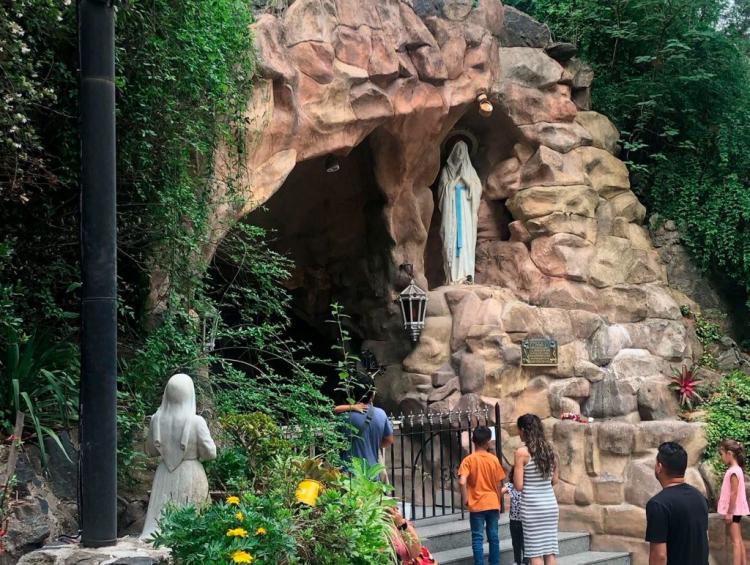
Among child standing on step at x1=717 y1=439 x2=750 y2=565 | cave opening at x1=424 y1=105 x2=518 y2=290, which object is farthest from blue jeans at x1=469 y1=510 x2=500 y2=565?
cave opening at x1=424 y1=105 x2=518 y2=290

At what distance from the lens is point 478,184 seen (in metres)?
12.6

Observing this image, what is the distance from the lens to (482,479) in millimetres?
7340

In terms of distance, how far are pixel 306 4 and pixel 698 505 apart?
6806mm

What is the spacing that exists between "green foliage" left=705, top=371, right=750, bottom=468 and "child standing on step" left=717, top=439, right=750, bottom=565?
958 millimetres

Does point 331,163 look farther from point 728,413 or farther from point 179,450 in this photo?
point 179,450

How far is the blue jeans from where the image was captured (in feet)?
24.2

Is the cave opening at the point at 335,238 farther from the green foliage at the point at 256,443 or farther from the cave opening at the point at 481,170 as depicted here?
the green foliage at the point at 256,443

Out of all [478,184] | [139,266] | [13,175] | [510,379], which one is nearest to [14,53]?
[13,175]

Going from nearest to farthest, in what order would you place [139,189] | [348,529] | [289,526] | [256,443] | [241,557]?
[241,557]
[289,526]
[348,529]
[256,443]
[139,189]

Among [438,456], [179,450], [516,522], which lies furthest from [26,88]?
[438,456]

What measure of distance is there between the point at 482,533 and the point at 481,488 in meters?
0.38

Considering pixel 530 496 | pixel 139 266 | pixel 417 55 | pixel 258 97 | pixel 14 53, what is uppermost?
pixel 417 55

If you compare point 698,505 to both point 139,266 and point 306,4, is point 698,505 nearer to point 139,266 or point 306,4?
point 139,266

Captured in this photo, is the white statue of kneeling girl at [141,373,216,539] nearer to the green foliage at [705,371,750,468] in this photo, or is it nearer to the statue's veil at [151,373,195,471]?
the statue's veil at [151,373,195,471]
